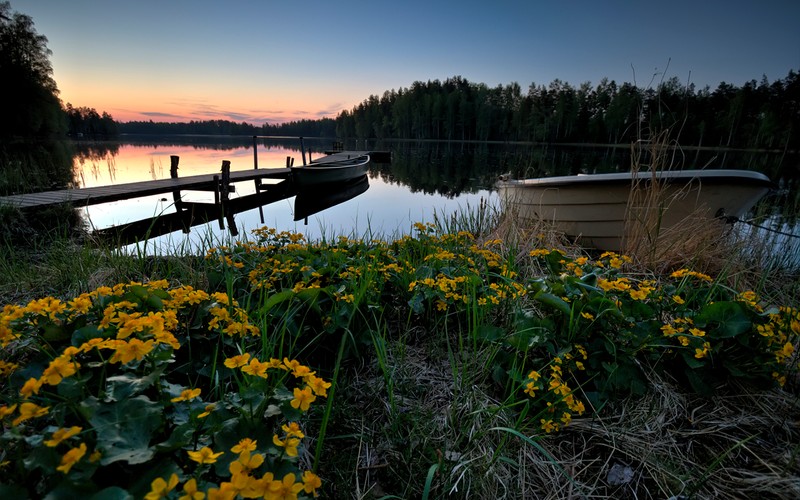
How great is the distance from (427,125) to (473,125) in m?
9.93

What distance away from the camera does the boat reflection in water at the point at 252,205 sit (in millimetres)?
8664

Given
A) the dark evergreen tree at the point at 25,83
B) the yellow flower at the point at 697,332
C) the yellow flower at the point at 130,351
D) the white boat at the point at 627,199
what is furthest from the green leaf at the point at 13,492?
the dark evergreen tree at the point at 25,83

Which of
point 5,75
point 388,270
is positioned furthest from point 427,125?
point 388,270

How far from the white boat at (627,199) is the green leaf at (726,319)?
2.07 metres

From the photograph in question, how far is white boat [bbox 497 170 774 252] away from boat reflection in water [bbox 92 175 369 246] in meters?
5.80

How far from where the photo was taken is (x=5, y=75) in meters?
33.7

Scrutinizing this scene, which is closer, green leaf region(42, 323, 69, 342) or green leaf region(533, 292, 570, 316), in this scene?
green leaf region(42, 323, 69, 342)

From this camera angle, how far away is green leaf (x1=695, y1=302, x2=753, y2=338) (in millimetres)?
1582

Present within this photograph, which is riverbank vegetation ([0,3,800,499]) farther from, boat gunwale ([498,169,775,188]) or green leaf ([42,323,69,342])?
boat gunwale ([498,169,775,188])

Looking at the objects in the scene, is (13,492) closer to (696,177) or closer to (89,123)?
(696,177)

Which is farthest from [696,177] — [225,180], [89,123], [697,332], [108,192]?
[89,123]

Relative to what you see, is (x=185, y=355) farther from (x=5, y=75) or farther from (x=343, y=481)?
(x=5, y=75)

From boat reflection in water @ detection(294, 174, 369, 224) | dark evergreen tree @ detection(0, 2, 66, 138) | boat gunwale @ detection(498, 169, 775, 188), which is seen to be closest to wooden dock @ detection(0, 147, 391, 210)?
boat reflection in water @ detection(294, 174, 369, 224)

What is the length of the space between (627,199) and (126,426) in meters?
5.32
